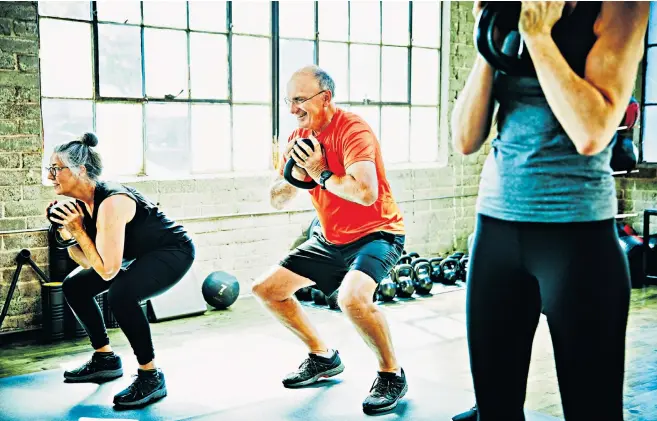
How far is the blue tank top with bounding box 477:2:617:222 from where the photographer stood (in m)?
1.48

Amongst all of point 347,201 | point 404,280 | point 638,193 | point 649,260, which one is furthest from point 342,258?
point 638,193

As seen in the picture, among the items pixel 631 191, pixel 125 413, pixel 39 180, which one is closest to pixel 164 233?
pixel 125 413

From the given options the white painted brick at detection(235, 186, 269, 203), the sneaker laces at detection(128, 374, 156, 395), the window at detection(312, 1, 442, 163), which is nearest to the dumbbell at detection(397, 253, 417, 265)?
the window at detection(312, 1, 442, 163)

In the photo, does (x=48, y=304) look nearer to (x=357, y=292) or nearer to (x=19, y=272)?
(x=19, y=272)

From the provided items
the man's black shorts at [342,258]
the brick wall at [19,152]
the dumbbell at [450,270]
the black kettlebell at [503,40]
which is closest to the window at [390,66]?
the dumbbell at [450,270]

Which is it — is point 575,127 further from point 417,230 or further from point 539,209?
point 417,230

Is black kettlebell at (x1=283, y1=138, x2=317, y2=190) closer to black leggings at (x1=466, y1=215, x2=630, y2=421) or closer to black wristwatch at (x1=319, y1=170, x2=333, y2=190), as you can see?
black wristwatch at (x1=319, y1=170, x2=333, y2=190)

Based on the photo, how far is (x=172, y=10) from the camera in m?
5.49

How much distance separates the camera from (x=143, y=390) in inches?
133

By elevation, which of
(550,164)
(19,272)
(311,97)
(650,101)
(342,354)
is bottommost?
(342,354)

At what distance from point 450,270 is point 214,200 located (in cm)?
204

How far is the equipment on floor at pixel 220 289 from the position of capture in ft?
17.6

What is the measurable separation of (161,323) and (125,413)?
1.87 m

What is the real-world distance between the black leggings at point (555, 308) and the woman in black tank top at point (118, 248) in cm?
210
